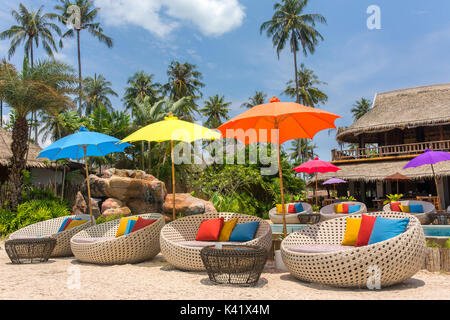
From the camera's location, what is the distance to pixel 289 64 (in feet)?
92.9

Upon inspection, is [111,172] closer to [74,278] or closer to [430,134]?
[74,278]

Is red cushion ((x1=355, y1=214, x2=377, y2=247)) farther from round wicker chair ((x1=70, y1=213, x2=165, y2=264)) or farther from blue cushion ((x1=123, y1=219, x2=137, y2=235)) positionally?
blue cushion ((x1=123, y1=219, x2=137, y2=235))

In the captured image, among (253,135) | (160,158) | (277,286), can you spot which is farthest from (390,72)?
(160,158)

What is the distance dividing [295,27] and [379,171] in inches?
604

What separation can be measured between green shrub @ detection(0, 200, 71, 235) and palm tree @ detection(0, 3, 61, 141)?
19063mm

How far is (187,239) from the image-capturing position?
539 cm

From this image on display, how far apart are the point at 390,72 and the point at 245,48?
421cm

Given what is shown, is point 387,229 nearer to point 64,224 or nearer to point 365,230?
point 365,230

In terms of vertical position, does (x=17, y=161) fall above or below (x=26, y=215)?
above

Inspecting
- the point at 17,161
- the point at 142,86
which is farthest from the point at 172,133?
the point at 142,86

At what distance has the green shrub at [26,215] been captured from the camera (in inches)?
372

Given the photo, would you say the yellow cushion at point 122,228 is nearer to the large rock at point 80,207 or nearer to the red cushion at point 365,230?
the red cushion at point 365,230

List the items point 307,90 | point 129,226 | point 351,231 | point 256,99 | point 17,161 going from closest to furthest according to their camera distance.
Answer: point 351,231
point 129,226
point 17,161
point 307,90
point 256,99

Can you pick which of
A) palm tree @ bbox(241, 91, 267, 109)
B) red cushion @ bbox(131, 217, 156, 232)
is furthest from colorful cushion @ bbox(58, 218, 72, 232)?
palm tree @ bbox(241, 91, 267, 109)
